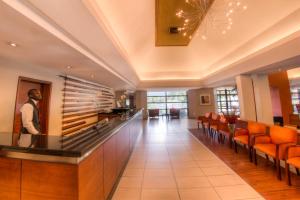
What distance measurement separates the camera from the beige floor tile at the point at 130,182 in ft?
8.77

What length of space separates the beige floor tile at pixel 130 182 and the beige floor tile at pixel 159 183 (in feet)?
0.35

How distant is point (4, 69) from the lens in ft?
8.97

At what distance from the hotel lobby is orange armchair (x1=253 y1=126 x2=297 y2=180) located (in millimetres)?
20

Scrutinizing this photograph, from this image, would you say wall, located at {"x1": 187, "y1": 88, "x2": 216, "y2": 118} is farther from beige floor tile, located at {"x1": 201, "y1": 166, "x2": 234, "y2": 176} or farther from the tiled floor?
beige floor tile, located at {"x1": 201, "y1": 166, "x2": 234, "y2": 176}

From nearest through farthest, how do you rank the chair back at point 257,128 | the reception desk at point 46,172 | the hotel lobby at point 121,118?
the reception desk at point 46,172 → the hotel lobby at point 121,118 → the chair back at point 257,128

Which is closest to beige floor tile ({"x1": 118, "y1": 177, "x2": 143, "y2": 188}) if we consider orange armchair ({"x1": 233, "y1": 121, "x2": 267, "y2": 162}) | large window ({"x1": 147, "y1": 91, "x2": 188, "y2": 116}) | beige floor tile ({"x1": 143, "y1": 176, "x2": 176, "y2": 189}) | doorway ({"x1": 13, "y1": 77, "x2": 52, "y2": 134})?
beige floor tile ({"x1": 143, "y1": 176, "x2": 176, "y2": 189})

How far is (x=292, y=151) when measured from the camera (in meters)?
2.63

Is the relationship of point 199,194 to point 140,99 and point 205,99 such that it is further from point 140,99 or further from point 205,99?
point 140,99

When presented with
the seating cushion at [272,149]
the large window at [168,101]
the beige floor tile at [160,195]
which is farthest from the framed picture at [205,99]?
the beige floor tile at [160,195]

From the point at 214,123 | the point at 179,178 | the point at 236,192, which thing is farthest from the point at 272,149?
Result: the point at 214,123

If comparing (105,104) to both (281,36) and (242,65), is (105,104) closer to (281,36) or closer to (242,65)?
(242,65)

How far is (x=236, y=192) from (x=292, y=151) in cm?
124

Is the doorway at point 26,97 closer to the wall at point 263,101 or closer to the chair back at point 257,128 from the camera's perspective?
the chair back at point 257,128

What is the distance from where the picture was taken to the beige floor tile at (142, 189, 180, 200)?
235 centimetres
